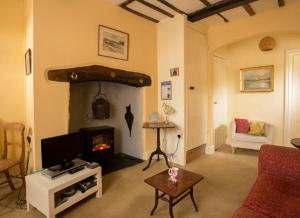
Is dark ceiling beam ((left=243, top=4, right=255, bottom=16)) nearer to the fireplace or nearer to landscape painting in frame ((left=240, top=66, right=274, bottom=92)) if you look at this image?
landscape painting in frame ((left=240, top=66, right=274, bottom=92))

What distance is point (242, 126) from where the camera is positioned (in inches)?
171

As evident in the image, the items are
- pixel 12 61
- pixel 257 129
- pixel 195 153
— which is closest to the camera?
pixel 12 61

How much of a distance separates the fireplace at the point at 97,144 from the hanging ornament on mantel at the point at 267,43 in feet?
12.6

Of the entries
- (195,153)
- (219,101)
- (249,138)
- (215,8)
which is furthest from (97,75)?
(249,138)

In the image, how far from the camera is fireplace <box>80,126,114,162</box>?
3.37 meters

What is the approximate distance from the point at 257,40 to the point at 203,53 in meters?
1.53

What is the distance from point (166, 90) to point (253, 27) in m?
2.01

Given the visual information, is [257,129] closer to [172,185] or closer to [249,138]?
[249,138]

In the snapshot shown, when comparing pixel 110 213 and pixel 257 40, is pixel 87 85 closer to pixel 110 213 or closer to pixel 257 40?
pixel 110 213

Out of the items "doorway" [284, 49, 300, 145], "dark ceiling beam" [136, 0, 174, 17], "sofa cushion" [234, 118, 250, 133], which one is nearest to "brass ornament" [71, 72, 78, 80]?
"dark ceiling beam" [136, 0, 174, 17]

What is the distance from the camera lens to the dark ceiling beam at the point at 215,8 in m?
3.08

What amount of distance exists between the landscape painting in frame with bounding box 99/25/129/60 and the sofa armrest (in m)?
2.59

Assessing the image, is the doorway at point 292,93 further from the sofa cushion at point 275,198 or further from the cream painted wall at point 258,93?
the sofa cushion at point 275,198

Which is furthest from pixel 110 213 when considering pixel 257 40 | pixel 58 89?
pixel 257 40
